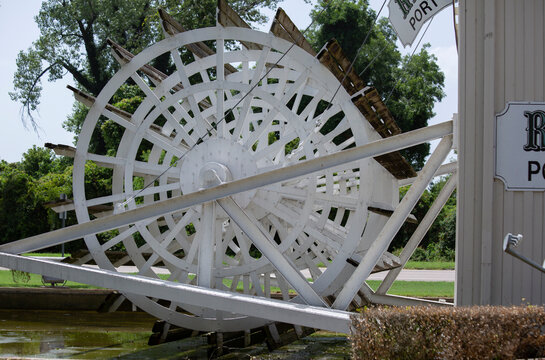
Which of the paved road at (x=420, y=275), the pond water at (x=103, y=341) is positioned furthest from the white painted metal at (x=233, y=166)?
the paved road at (x=420, y=275)

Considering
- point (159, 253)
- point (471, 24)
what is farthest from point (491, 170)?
point (159, 253)

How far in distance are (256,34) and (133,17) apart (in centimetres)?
2590

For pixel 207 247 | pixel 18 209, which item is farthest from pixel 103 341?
pixel 18 209

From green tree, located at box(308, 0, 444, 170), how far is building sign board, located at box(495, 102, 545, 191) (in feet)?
72.8

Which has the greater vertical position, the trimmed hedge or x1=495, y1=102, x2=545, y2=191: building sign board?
x1=495, y1=102, x2=545, y2=191: building sign board

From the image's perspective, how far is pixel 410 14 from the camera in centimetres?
985

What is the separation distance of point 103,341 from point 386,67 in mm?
21852

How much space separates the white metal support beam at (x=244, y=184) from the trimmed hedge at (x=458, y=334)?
87.7 inches

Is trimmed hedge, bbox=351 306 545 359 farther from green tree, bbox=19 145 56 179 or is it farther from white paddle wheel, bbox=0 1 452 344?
green tree, bbox=19 145 56 179

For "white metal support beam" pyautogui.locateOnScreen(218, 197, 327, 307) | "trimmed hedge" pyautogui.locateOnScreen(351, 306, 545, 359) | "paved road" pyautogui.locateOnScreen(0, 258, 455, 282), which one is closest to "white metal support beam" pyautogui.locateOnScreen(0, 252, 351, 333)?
"white metal support beam" pyautogui.locateOnScreen(218, 197, 327, 307)

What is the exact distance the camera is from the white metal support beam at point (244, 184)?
7809 mm

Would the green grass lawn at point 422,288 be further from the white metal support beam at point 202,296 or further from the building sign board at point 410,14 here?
the white metal support beam at point 202,296

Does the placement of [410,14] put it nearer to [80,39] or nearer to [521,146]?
[521,146]

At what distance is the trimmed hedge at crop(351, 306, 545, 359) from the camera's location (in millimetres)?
5676
